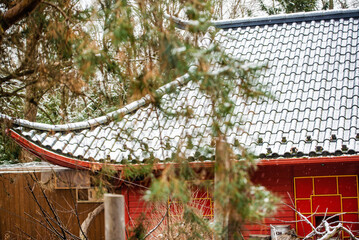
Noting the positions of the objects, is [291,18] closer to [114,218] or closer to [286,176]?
[286,176]

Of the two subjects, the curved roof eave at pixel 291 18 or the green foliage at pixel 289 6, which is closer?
the curved roof eave at pixel 291 18

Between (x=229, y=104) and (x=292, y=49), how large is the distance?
20.8ft

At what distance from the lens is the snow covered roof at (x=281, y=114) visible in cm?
650

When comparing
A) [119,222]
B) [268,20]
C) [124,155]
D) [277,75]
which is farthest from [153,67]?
[268,20]

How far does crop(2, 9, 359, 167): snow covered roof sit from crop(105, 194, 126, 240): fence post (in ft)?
8.81

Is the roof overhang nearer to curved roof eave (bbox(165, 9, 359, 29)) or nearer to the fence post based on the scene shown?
the fence post

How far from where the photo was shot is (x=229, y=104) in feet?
9.14

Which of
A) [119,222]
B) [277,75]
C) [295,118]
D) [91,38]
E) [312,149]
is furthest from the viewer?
[277,75]

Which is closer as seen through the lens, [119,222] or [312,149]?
[119,222]

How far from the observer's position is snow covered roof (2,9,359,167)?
650 centimetres

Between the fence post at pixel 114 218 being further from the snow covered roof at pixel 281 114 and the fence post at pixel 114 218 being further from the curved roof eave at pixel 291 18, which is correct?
the curved roof eave at pixel 291 18

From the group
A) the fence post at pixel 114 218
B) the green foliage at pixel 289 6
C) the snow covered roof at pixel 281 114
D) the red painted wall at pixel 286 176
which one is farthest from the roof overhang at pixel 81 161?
the green foliage at pixel 289 6

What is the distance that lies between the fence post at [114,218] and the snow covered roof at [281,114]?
106 inches

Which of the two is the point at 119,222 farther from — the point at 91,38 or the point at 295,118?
the point at 295,118
